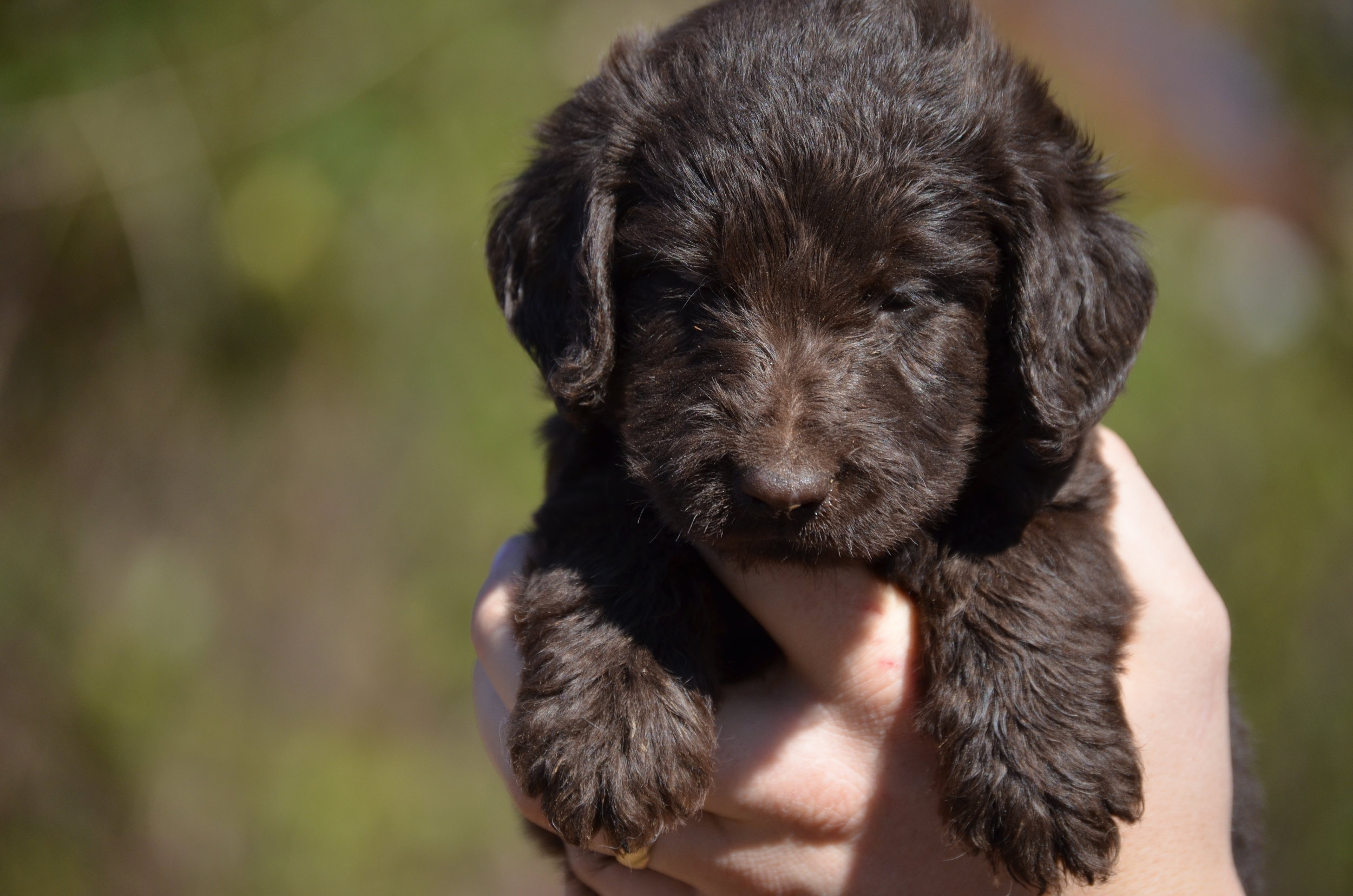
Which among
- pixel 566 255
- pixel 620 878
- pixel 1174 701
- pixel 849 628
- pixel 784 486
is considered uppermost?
pixel 566 255

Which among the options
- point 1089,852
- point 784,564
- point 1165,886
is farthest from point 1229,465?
point 784,564

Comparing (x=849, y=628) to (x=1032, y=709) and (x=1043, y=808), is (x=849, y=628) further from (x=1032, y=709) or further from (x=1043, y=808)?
(x=1043, y=808)

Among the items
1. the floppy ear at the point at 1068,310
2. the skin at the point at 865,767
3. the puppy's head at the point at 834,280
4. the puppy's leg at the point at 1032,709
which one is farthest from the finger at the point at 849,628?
the floppy ear at the point at 1068,310

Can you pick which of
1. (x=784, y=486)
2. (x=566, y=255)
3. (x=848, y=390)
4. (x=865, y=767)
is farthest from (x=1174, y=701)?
(x=566, y=255)

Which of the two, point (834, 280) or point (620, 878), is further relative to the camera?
point (620, 878)

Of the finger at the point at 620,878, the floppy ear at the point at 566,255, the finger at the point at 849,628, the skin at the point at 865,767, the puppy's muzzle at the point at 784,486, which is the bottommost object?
the finger at the point at 620,878

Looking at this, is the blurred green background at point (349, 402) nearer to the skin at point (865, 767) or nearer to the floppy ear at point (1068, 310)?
the skin at point (865, 767)

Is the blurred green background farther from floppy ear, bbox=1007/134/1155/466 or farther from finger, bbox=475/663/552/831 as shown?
floppy ear, bbox=1007/134/1155/466
